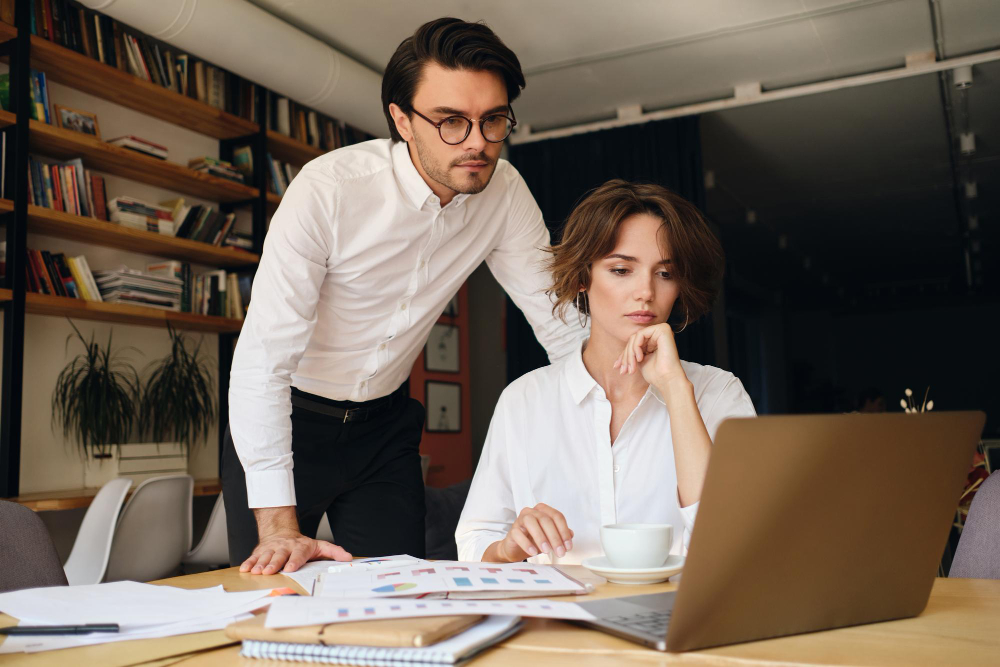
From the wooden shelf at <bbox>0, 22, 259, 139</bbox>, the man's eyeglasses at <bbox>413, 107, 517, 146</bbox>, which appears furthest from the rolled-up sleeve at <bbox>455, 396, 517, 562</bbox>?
the wooden shelf at <bbox>0, 22, 259, 139</bbox>

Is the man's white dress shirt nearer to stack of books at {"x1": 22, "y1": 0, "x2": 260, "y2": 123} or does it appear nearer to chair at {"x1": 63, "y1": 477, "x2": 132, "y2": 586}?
chair at {"x1": 63, "y1": 477, "x2": 132, "y2": 586}

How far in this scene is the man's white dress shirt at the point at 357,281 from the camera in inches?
62.7

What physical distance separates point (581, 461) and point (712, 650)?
859 mm

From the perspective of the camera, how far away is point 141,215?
3.86 meters

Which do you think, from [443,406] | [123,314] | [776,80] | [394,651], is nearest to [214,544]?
[123,314]

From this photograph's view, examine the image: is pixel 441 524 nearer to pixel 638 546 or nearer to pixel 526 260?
pixel 526 260

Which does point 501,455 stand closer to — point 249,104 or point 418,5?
point 418,5

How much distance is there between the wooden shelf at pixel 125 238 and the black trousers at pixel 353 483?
2056 millimetres

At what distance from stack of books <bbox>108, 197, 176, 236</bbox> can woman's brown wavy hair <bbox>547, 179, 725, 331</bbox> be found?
2773mm

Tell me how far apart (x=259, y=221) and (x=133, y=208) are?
0.73 meters

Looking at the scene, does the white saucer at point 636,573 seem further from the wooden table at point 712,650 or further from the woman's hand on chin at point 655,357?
the woman's hand on chin at point 655,357

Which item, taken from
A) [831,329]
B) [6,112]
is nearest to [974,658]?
[6,112]

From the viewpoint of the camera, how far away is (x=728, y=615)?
674 mm

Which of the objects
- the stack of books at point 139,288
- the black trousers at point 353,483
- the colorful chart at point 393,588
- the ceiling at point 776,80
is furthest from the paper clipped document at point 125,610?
the ceiling at point 776,80
